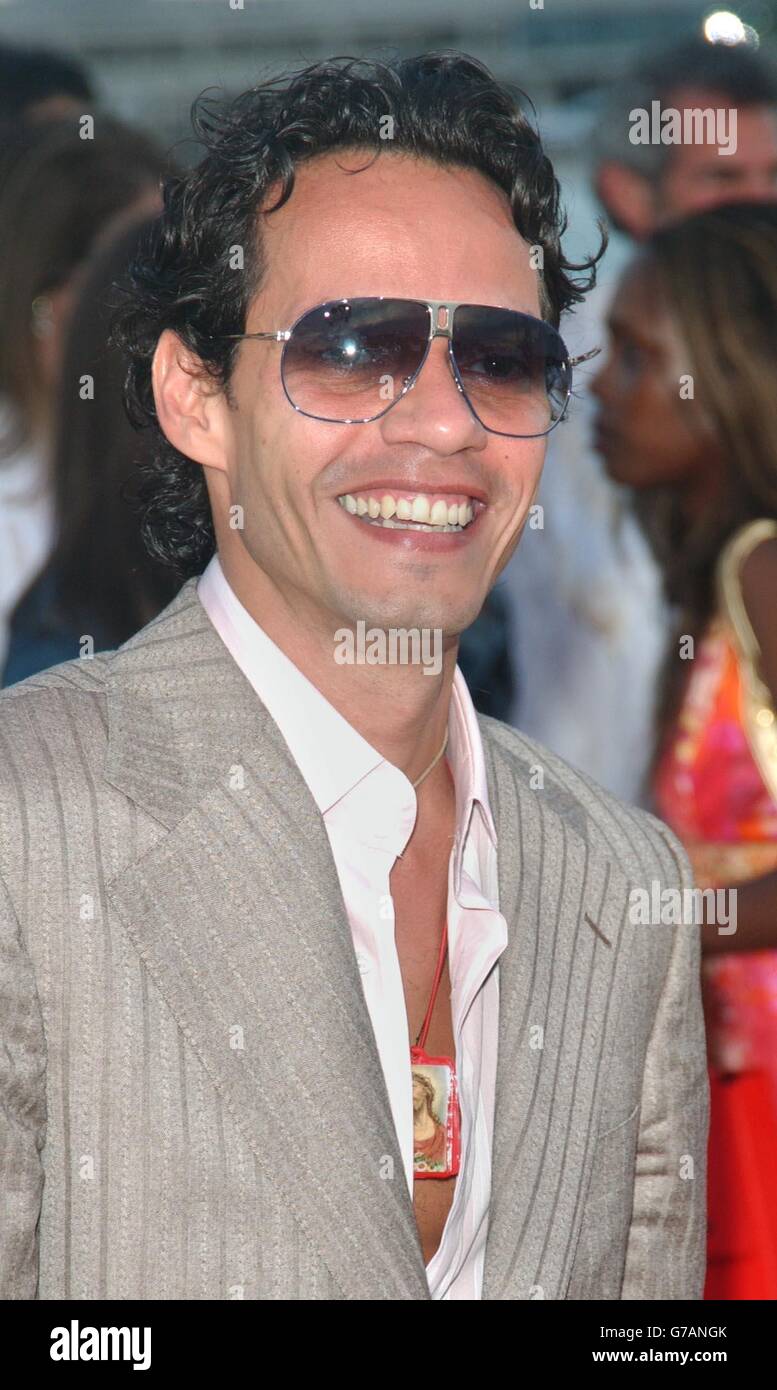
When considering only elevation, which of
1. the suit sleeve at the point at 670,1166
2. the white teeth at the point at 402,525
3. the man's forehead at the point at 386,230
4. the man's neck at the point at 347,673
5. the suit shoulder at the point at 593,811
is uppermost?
the man's forehead at the point at 386,230

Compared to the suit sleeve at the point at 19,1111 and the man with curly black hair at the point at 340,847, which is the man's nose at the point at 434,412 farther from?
the suit sleeve at the point at 19,1111

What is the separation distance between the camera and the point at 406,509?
6.20ft

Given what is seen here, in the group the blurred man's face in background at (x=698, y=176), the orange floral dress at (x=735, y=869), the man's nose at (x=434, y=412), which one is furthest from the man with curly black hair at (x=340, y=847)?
the blurred man's face in background at (x=698, y=176)

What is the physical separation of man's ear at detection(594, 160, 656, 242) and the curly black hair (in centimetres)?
188

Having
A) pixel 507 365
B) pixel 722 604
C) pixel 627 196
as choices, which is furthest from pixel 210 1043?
pixel 627 196

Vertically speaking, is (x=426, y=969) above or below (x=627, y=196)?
below

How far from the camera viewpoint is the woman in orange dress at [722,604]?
363 centimetres

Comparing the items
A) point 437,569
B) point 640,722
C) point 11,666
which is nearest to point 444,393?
point 437,569

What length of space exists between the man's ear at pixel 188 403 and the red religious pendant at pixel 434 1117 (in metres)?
0.77

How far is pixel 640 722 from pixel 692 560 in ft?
1.35

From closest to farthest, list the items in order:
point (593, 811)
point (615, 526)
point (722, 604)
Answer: point (593, 811) < point (722, 604) < point (615, 526)

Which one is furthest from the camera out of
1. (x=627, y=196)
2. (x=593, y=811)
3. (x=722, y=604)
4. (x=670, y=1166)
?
(x=627, y=196)

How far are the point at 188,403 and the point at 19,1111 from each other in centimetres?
91

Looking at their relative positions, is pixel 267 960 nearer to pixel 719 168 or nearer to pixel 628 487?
pixel 628 487
